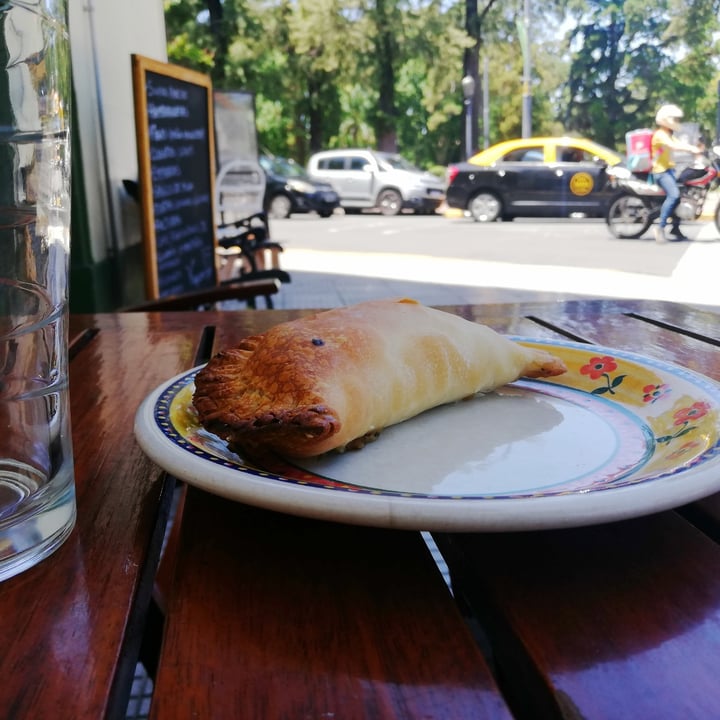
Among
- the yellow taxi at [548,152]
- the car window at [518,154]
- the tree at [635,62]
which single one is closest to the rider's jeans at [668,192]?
the yellow taxi at [548,152]

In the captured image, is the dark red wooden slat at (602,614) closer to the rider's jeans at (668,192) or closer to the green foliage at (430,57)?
the rider's jeans at (668,192)

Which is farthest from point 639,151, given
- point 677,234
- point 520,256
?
point 520,256

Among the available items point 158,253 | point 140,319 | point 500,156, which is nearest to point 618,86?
point 500,156

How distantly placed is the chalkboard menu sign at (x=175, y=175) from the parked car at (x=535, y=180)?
9487mm

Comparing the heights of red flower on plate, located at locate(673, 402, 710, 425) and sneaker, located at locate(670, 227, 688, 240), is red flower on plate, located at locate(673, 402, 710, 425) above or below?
above

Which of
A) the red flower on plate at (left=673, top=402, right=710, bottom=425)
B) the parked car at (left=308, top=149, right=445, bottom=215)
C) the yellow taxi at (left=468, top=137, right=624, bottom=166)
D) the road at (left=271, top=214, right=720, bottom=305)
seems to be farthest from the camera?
the parked car at (left=308, top=149, right=445, bottom=215)

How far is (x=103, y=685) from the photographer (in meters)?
0.45

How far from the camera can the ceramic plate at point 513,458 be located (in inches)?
21.0

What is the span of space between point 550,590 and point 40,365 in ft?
1.33

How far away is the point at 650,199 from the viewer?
10.3 m

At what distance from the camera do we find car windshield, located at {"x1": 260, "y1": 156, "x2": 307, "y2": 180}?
51.6 feet

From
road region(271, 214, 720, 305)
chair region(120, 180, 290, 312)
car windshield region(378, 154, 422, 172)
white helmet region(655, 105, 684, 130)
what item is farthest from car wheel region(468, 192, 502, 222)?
chair region(120, 180, 290, 312)

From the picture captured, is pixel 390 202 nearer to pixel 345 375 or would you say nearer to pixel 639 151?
pixel 639 151

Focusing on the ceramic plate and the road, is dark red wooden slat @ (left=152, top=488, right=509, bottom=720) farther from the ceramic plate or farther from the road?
the road
